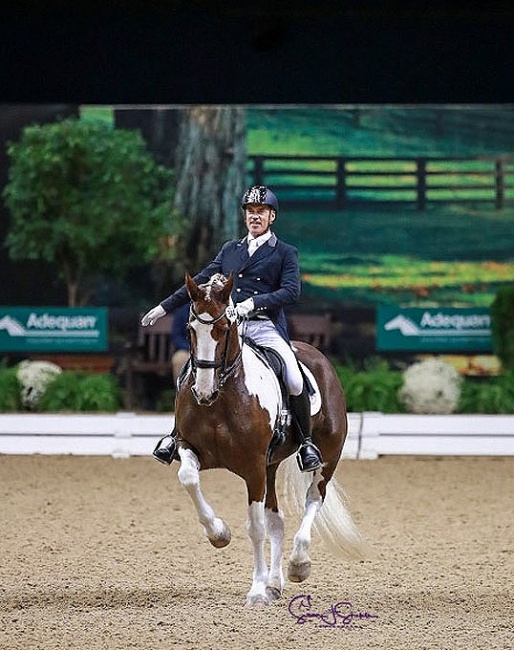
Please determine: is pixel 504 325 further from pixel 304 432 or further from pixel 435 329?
pixel 304 432

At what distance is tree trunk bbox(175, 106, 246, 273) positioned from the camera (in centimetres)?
1198

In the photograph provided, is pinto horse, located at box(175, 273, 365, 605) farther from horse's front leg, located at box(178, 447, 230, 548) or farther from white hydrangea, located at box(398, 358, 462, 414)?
white hydrangea, located at box(398, 358, 462, 414)

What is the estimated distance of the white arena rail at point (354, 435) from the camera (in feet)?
34.6

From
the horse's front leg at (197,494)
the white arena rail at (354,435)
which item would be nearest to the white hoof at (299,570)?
the horse's front leg at (197,494)

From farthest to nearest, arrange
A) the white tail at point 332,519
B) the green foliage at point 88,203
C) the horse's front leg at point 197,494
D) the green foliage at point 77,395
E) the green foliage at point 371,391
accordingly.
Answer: the green foliage at point 88,203, the green foliage at point 77,395, the green foliage at point 371,391, the white tail at point 332,519, the horse's front leg at point 197,494

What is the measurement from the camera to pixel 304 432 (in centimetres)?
572

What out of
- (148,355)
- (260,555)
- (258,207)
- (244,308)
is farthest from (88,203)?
(260,555)

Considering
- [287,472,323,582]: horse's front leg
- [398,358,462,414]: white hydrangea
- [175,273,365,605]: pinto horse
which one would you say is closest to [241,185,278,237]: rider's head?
[175,273,365,605]: pinto horse

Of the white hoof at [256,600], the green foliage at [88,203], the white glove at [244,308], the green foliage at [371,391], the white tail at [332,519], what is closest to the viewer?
the white glove at [244,308]

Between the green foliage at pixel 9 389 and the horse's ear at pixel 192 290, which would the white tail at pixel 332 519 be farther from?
the green foliage at pixel 9 389
